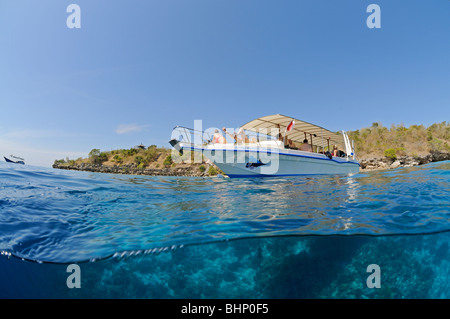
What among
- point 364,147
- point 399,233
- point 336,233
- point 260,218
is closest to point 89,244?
point 260,218

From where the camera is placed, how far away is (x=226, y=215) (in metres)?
4.30

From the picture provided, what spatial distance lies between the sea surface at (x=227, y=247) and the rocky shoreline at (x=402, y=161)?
25.0 metres

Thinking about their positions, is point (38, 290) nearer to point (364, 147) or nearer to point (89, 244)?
point (89, 244)

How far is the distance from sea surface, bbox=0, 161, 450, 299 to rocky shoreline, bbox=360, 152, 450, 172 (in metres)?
25.0

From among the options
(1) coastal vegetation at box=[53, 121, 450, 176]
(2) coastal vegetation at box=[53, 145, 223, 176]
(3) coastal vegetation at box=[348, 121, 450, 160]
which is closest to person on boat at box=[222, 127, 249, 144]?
(1) coastal vegetation at box=[53, 121, 450, 176]

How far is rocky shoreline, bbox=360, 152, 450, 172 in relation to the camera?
82.1ft

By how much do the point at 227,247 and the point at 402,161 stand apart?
1254 inches

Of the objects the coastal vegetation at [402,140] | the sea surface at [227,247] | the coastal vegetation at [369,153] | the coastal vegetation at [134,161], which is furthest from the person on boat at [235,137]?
the coastal vegetation at [402,140]

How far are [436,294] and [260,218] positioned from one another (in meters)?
5.49

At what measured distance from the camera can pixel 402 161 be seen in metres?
25.3

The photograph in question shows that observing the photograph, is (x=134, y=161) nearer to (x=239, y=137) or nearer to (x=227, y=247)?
(x=239, y=137)

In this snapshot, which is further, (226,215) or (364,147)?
(364,147)
